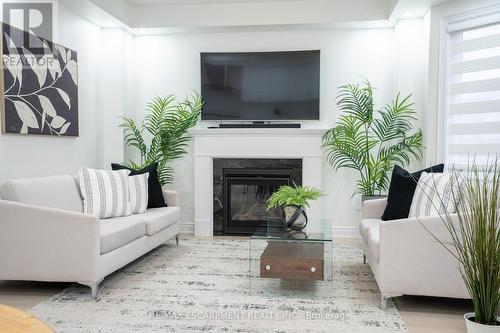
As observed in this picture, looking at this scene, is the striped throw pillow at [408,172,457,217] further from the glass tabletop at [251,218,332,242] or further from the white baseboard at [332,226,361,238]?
the white baseboard at [332,226,361,238]

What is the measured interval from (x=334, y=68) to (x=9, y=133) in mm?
3513

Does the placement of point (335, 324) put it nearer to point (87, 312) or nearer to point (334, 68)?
point (87, 312)

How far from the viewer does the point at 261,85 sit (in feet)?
16.1

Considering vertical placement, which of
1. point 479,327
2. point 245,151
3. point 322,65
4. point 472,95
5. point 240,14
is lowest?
point 479,327

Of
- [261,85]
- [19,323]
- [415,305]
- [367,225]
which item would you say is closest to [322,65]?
[261,85]

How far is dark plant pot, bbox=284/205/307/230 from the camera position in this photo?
10.4ft

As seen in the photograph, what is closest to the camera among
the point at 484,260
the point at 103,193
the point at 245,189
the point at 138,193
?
the point at 484,260

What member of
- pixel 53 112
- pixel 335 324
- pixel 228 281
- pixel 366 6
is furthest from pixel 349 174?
pixel 53 112

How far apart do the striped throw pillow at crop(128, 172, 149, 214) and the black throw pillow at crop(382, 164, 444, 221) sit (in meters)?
2.22

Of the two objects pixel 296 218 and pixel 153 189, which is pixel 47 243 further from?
pixel 296 218

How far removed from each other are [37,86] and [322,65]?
10.2 ft

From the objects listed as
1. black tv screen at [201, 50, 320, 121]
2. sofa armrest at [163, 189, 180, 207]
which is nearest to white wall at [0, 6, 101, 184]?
sofa armrest at [163, 189, 180, 207]

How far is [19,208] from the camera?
111 inches

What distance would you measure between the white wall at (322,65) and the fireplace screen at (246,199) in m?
0.54
